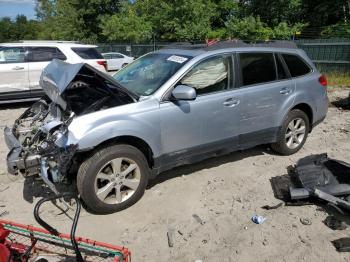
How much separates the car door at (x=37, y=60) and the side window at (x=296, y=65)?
637 centimetres

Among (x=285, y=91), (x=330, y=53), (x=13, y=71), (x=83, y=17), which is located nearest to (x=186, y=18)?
(x=330, y=53)

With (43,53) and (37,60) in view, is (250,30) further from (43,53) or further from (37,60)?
(37,60)

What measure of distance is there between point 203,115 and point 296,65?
79.0 inches

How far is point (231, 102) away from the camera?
4.46 meters

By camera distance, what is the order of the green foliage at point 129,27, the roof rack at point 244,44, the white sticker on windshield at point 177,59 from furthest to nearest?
the green foliage at point 129,27 → the roof rack at point 244,44 → the white sticker on windshield at point 177,59

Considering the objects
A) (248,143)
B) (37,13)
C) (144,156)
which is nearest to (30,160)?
(144,156)

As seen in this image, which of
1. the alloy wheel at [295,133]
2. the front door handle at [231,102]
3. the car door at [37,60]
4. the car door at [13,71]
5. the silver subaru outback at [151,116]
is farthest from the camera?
the car door at [37,60]

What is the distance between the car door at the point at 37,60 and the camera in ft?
29.7

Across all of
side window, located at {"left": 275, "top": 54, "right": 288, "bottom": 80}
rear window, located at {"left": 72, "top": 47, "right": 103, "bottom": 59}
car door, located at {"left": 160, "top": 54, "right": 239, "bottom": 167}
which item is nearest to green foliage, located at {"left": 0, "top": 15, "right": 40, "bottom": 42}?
rear window, located at {"left": 72, "top": 47, "right": 103, "bottom": 59}

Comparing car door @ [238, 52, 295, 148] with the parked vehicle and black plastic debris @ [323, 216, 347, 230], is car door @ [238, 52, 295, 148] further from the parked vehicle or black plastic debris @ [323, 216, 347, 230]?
the parked vehicle

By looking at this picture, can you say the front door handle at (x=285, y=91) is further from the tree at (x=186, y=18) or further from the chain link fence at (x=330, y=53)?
the tree at (x=186, y=18)

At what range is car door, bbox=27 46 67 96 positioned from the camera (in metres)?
9.06

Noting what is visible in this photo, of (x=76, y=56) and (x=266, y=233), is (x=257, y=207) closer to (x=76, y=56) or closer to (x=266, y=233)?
(x=266, y=233)

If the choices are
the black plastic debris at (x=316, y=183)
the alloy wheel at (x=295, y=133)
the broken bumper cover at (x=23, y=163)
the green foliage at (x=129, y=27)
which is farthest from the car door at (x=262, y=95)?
the green foliage at (x=129, y=27)
